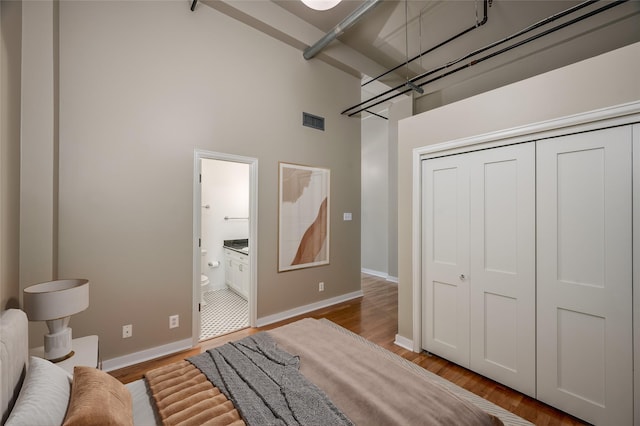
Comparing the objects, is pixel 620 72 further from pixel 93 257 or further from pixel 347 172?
A: pixel 93 257

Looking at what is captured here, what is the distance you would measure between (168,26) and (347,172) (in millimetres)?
2899

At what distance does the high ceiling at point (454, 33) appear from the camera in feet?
8.64

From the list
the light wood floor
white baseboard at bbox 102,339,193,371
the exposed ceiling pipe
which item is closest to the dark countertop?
the light wood floor

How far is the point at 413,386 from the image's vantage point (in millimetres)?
1318

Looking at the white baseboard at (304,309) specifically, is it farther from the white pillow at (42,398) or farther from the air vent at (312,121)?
the air vent at (312,121)

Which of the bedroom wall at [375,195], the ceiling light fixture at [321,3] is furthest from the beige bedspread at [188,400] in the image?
the bedroom wall at [375,195]

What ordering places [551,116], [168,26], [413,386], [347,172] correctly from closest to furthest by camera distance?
[413,386], [551,116], [168,26], [347,172]

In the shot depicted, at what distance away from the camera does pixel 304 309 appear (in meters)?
3.82

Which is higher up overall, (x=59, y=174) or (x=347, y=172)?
(x=347, y=172)

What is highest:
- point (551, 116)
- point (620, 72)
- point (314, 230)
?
point (620, 72)

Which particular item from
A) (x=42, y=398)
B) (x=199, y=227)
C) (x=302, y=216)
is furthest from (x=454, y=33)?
(x=42, y=398)

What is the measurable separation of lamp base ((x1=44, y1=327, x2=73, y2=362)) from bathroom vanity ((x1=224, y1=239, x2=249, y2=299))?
2.23 meters

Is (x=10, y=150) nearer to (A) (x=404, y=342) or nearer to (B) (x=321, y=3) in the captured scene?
(B) (x=321, y=3)

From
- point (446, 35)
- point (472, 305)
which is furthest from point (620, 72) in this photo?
point (446, 35)
